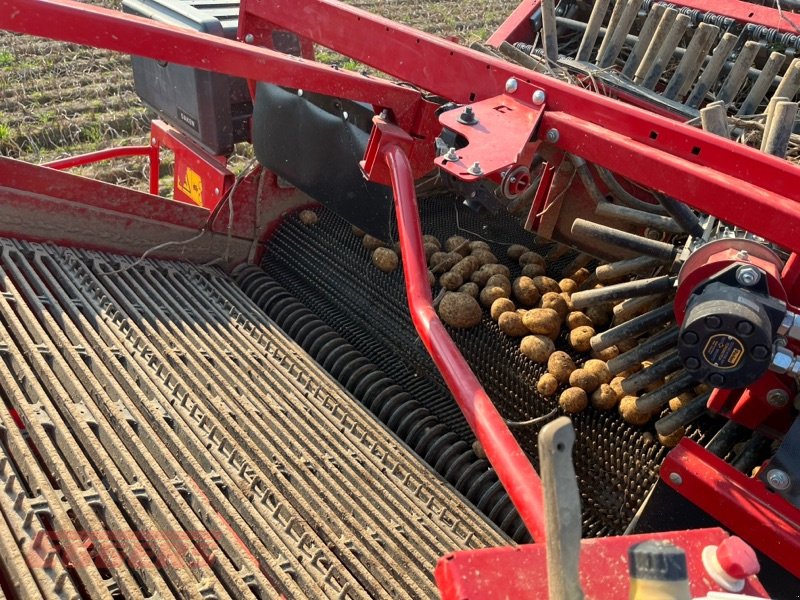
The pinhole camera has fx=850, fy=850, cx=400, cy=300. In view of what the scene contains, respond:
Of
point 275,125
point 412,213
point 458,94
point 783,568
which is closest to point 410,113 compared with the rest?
point 458,94

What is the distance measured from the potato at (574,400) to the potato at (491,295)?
1.51 ft

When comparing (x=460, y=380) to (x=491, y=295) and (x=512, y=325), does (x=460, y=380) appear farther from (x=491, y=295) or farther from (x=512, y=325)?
(x=491, y=295)

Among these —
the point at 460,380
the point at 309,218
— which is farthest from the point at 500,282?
the point at 460,380

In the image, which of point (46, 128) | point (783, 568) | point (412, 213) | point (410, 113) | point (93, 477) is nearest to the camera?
point (783, 568)

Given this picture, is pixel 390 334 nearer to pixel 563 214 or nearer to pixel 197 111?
pixel 563 214

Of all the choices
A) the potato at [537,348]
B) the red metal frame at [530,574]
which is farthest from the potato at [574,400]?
the red metal frame at [530,574]

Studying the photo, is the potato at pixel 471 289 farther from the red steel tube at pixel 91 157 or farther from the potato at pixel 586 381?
the red steel tube at pixel 91 157

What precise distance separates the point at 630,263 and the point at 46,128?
5.07 meters

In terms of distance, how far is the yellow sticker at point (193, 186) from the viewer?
3.47m

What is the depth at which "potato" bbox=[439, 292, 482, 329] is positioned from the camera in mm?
2656

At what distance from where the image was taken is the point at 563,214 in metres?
2.71

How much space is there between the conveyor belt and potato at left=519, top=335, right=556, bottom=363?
46cm

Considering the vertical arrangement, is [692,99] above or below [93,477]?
above

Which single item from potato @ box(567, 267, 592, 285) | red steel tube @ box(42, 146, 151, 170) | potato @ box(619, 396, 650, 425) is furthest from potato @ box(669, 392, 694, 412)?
red steel tube @ box(42, 146, 151, 170)
